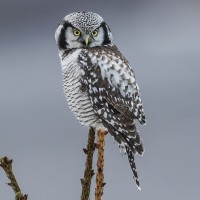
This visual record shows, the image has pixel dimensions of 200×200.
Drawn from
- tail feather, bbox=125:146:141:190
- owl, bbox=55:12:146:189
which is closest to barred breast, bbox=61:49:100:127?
owl, bbox=55:12:146:189

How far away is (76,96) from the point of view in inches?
76.5

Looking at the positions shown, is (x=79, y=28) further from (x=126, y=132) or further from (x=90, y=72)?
(x=126, y=132)

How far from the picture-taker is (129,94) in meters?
1.78

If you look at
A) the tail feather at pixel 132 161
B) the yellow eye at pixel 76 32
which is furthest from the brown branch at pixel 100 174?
the yellow eye at pixel 76 32

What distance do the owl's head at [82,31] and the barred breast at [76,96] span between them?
2.9 inches

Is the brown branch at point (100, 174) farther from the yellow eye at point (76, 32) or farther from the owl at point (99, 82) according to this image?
the yellow eye at point (76, 32)

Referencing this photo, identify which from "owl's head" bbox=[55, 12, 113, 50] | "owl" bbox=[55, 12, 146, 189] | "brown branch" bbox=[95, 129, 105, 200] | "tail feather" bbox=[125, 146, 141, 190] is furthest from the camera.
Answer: "owl's head" bbox=[55, 12, 113, 50]

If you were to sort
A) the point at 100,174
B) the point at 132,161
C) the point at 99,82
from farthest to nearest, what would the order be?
the point at 99,82 < the point at 132,161 < the point at 100,174

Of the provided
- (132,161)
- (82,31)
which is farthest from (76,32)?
A: (132,161)

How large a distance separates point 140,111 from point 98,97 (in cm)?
22

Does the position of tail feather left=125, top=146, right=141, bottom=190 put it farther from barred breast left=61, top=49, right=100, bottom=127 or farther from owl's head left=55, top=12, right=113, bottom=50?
owl's head left=55, top=12, right=113, bottom=50

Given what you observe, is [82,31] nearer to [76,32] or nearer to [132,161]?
[76,32]

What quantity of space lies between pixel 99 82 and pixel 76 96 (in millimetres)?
120

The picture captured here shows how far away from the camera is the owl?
70.1 inches
